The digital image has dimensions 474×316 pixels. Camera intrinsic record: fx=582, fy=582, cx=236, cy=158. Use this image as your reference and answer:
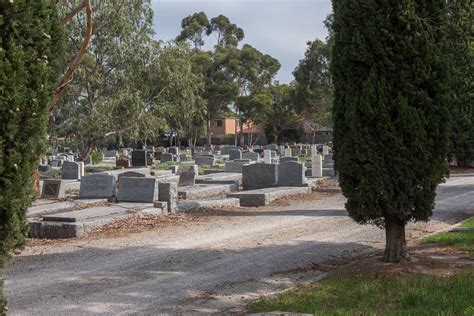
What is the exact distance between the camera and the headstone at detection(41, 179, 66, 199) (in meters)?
16.9

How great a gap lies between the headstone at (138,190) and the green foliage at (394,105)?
7.00 m

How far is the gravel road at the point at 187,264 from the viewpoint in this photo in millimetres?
6398

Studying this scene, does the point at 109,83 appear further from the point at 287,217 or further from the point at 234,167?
the point at 287,217

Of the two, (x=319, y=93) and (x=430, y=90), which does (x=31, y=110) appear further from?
(x=319, y=93)

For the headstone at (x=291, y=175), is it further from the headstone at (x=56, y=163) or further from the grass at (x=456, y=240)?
the headstone at (x=56, y=163)

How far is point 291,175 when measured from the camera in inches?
752

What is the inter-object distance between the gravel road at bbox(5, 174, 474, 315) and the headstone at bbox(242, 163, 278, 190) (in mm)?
5859

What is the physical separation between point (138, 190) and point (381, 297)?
353 inches

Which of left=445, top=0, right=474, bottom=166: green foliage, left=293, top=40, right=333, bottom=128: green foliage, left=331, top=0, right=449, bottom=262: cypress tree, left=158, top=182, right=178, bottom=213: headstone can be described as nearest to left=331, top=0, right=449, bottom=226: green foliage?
left=331, top=0, right=449, bottom=262: cypress tree

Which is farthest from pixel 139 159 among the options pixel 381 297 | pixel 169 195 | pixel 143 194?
pixel 381 297

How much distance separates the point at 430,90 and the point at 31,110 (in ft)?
18.9

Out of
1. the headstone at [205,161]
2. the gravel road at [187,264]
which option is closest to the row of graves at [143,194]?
the gravel road at [187,264]

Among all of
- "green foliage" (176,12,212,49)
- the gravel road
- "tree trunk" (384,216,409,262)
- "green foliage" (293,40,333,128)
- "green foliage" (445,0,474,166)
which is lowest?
the gravel road

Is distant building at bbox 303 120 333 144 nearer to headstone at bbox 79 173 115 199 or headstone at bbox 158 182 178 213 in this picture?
headstone at bbox 79 173 115 199
